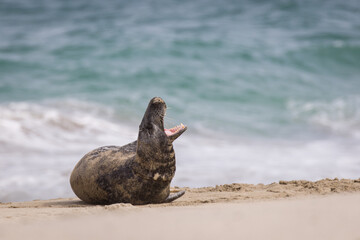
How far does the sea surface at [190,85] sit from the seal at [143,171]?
222 cm

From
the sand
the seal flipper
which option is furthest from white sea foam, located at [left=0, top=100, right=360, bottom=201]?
the sand

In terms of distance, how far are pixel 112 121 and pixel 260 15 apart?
35.3ft

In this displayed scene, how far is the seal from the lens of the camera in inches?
207

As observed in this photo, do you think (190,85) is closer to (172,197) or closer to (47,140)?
(47,140)

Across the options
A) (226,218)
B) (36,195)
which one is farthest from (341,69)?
(226,218)

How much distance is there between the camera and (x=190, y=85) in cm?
1476

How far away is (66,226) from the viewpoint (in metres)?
3.32

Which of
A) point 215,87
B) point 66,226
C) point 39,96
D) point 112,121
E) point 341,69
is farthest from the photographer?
point 341,69

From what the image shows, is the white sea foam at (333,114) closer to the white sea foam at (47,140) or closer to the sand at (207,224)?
the white sea foam at (47,140)

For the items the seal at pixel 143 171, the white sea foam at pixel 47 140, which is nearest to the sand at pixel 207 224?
the seal at pixel 143 171

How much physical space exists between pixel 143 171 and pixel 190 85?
962 cm

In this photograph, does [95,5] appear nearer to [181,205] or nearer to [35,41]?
[35,41]

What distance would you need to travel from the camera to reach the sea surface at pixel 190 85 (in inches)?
357

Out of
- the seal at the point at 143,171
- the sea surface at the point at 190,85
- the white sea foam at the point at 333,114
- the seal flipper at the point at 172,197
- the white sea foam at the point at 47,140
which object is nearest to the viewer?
the seal at the point at 143,171
